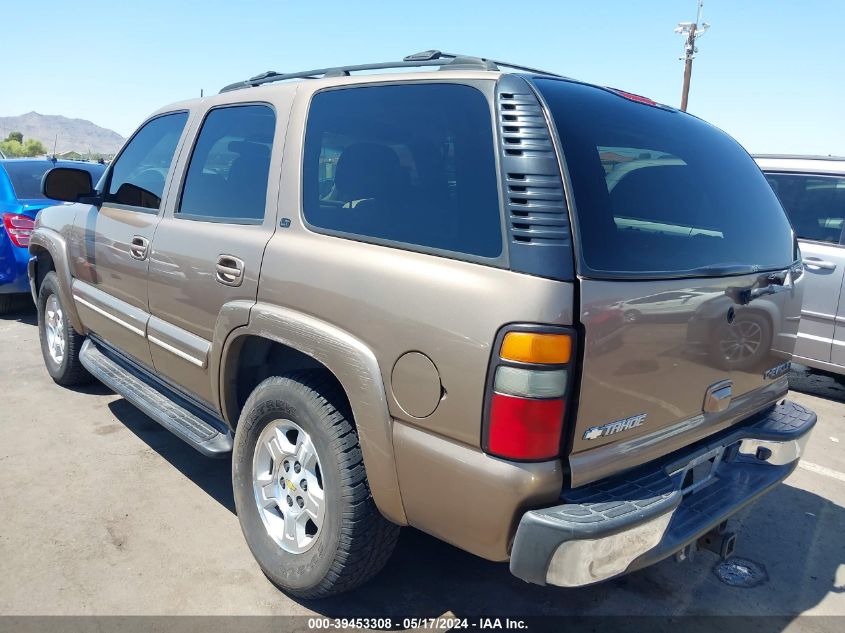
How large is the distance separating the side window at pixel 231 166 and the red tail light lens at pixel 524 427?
143 centimetres

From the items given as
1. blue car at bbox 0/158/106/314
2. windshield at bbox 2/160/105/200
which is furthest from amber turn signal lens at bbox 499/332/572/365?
windshield at bbox 2/160/105/200

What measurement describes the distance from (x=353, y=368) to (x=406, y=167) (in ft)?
2.34

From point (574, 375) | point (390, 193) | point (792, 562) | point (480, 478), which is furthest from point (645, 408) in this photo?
point (792, 562)

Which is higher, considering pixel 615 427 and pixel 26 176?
pixel 26 176

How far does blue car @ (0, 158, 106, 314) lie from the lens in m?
6.27

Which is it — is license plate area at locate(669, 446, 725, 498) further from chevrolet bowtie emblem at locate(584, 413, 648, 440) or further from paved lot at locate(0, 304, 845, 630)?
paved lot at locate(0, 304, 845, 630)

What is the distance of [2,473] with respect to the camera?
137 inches

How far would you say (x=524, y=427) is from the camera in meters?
1.77

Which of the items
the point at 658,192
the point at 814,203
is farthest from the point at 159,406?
Result: the point at 814,203

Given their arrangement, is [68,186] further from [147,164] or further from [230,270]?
[230,270]

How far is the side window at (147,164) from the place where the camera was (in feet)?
11.3

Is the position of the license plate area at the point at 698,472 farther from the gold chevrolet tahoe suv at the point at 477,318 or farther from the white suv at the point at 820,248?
the white suv at the point at 820,248

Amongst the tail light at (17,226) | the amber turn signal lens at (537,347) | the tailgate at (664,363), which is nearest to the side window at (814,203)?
the tailgate at (664,363)

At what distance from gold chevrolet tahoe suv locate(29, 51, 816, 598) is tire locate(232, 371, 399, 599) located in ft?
0.03
